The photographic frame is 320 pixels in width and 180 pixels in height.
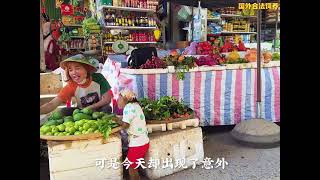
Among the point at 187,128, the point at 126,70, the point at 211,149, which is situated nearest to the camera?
the point at 187,128

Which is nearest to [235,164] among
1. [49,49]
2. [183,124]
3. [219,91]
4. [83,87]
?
[183,124]

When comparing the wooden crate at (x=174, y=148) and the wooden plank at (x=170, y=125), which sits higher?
the wooden plank at (x=170, y=125)

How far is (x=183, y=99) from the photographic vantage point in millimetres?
3725

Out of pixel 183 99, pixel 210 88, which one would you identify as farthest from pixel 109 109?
pixel 210 88

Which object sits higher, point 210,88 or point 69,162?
point 210,88

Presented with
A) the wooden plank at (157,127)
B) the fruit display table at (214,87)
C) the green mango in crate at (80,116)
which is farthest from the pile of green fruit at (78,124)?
the fruit display table at (214,87)

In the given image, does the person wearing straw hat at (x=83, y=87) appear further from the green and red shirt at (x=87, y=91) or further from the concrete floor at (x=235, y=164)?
the concrete floor at (x=235, y=164)

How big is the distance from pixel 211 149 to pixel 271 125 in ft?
2.28

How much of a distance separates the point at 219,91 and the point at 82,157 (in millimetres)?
1923

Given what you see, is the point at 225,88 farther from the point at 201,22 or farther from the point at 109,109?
the point at 201,22

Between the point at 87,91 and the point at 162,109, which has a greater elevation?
the point at 87,91

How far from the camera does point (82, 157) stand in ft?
8.06

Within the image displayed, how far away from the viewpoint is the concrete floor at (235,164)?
2709mm

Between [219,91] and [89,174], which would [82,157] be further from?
[219,91]
